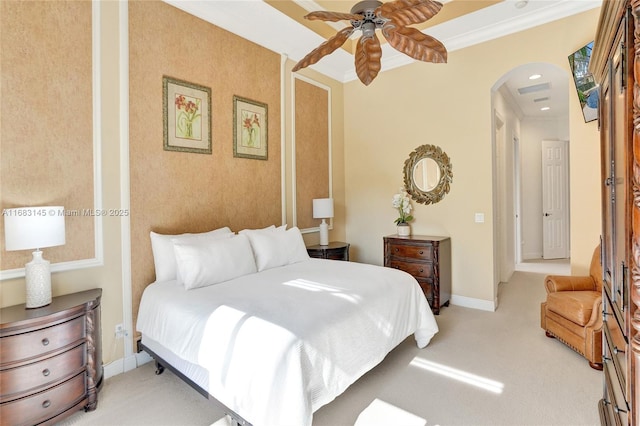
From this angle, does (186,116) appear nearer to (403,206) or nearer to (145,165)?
(145,165)

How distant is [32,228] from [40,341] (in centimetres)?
66

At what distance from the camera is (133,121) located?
8.79ft

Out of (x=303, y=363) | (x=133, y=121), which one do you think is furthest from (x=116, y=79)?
(x=303, y=363)

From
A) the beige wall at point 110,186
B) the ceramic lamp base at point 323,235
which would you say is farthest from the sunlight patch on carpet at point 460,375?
the beige wall at point 110,186

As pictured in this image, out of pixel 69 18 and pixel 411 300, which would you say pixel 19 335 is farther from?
pixel 411 300

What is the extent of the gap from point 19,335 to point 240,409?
4.32 ft

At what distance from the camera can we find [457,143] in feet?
13.0

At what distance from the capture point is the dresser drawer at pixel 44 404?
175 cm

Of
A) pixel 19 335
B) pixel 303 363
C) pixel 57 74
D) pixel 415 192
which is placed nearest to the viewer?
pixel 303 363

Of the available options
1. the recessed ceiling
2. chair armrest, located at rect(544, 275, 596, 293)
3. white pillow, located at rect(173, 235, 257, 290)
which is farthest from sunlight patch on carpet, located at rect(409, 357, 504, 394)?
the recessed ceiling

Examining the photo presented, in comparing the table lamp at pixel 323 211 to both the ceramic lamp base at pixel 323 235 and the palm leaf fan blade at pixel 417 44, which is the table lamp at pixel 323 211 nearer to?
the ceramic lamp base at pixel 323 235

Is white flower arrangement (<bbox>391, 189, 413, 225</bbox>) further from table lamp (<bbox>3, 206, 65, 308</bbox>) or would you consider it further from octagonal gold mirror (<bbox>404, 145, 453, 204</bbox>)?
table lamp (<bbox>3, 206, 65, 308</bbox>)

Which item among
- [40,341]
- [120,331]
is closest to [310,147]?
[120,331]

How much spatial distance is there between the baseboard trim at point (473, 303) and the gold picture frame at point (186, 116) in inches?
136
